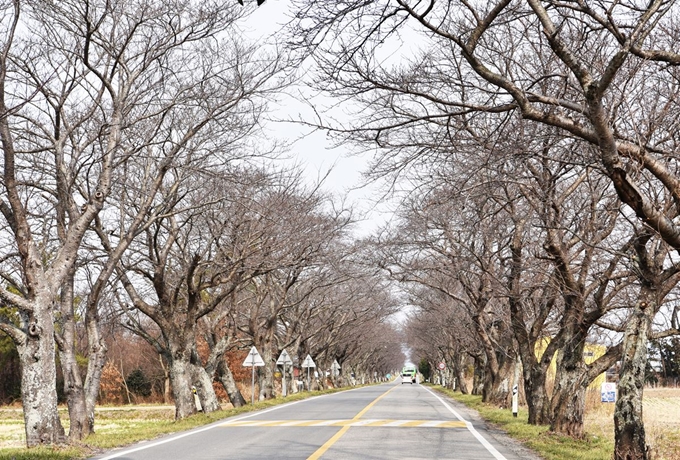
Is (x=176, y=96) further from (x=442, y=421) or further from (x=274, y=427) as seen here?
(x=442, y=421)

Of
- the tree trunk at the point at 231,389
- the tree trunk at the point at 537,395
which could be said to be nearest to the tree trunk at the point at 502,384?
the tree trunk at the point at 537,395

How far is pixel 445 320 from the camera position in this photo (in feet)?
137

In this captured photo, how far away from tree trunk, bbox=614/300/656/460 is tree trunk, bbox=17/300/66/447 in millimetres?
8945

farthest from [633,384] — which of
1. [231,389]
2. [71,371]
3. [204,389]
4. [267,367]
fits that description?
[267,367]

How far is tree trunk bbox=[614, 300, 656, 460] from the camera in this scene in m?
10.1

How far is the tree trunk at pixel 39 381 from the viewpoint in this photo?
13.2 meters

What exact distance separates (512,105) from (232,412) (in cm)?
1802

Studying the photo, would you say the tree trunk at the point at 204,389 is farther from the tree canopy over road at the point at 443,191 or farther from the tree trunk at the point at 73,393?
the tree trunk at the point at 73,393

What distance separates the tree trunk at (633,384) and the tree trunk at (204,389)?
18490mm

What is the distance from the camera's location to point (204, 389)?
27.0 metres

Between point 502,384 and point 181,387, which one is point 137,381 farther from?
point 181,387

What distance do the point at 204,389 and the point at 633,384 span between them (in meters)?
19.1

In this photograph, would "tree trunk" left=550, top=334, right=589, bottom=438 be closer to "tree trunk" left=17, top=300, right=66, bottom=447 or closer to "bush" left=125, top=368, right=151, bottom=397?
"tree trunk" left=17, top=300, right=66, bottom=447

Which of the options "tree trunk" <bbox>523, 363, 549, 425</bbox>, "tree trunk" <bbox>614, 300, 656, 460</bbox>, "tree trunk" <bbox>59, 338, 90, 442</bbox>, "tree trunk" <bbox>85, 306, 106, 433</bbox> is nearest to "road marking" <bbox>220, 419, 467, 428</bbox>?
"tree trunk" <bbox>523, 363, 549, 425</bbox>
